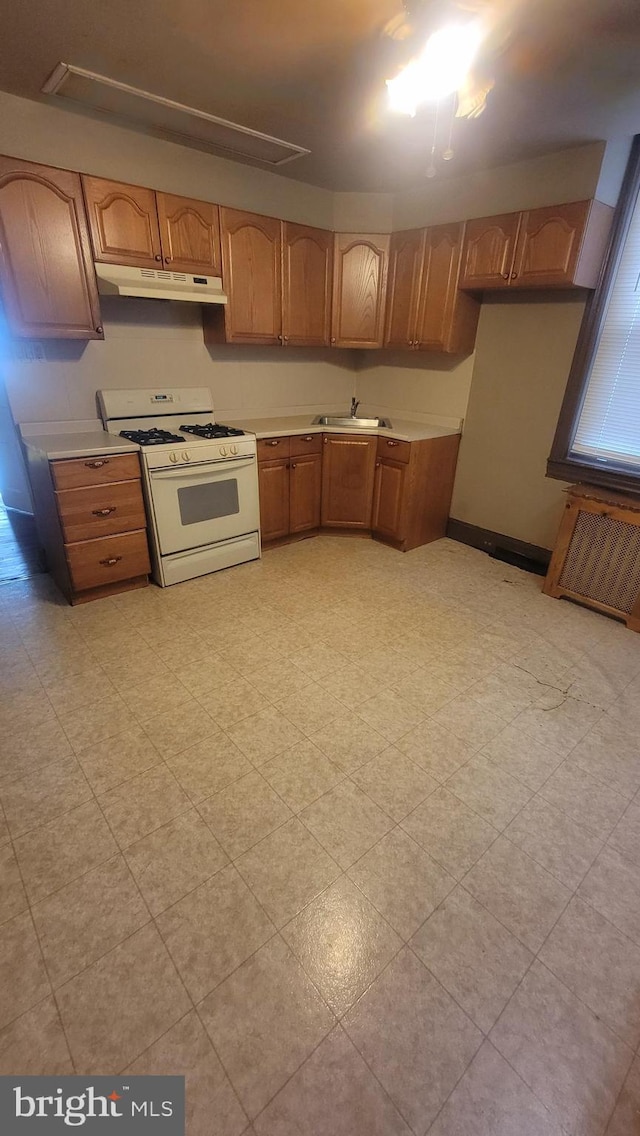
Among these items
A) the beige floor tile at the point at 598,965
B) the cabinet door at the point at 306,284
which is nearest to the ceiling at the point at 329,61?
the cabinet door at the point at 306,284

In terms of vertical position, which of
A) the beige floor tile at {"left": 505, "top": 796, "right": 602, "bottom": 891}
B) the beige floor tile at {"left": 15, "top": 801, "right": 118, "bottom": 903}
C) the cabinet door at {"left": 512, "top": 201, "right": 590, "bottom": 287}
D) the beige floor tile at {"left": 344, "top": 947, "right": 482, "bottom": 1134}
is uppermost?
the cabinet door at {"left": 512, "top": 201, "right": 590, "bottom": 287}

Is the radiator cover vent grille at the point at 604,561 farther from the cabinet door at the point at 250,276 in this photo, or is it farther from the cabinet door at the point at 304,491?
the cabinet door at the point at 250,276

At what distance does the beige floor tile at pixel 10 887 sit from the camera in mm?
1365

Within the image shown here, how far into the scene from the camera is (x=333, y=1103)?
1.04 m

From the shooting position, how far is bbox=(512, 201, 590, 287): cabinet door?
104 inches

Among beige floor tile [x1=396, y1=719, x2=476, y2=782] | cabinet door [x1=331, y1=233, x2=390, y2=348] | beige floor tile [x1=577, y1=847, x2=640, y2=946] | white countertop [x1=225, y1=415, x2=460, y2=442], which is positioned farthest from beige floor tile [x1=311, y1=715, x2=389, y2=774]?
cabinet door [x1=331, y1=233, x2=390, y2=348]

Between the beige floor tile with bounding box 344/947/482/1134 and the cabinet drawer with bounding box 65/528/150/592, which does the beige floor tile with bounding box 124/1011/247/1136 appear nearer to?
the beige floor tile with bounding box 344/947/482/1134

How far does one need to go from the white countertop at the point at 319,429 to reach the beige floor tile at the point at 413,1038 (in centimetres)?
289

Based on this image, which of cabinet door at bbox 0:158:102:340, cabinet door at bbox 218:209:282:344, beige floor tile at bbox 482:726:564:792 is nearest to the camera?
beige floor tile at bbox 482:726:564:792

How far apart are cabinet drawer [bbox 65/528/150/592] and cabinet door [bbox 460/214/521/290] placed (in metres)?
2.68

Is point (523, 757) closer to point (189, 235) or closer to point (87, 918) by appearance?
point (87, 918)

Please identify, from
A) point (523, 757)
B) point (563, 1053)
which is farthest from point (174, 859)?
point (523, 757)

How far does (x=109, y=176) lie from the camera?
2645mm

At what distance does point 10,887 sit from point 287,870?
0.81 meters
